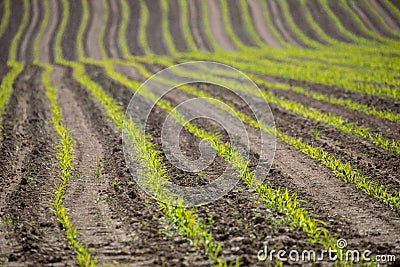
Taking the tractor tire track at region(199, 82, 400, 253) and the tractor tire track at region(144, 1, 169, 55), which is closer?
the tractor tire track at region(199, 82, 400, 253)

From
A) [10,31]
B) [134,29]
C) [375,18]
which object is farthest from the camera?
[134,29]

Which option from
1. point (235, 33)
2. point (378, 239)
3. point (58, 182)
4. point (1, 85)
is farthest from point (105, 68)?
point (378, 239)

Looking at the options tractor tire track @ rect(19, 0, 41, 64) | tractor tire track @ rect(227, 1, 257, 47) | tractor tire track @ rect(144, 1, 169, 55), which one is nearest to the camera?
tractor tire track @ rect(19, 0, 41, 64)

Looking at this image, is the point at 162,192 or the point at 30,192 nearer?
the point at 162,192

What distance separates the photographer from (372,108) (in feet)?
40.1

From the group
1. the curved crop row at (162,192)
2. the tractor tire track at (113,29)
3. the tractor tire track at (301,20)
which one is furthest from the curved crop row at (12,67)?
the tractor tire track at (301,20)

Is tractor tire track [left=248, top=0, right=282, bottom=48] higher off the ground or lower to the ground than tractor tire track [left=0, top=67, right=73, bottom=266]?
higher

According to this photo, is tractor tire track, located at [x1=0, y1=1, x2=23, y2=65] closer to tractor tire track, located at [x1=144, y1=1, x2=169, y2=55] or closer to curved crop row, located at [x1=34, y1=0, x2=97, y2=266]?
tractor tire track, located at [x1=144, y1=1, x2=169, y2=55]

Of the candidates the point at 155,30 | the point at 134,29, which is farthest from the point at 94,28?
the point at 155,30

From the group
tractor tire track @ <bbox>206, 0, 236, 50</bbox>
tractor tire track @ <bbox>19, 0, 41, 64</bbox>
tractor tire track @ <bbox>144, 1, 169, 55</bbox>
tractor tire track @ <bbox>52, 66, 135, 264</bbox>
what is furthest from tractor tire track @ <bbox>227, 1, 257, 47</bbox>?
tractor tire track @ <bbox>52, 66, 135, 264</bbox>

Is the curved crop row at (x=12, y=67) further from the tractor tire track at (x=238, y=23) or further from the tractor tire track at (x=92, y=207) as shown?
the tractor tire track at (x=238, y=23)

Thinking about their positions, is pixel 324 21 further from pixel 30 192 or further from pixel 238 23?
pixel 30 192

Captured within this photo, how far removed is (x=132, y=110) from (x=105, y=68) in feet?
33.4

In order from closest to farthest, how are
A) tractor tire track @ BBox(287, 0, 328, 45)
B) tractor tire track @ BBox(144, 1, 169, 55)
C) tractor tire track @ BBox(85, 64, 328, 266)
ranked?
tractor tire track @ BBox(85, 64, 328, 266) → tractor tire track @ BBox(287, 0, 328, 45) → tractor tire track @ BBox(144, 1, 169, 55)
